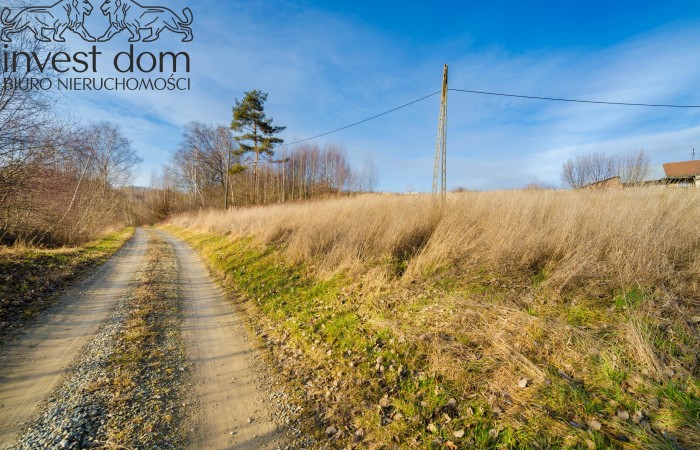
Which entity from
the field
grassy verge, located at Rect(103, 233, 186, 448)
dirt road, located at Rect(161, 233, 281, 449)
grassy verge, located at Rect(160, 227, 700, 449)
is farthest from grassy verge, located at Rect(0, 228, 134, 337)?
grassy verge, located at Rect(160, 227, 700, 449)

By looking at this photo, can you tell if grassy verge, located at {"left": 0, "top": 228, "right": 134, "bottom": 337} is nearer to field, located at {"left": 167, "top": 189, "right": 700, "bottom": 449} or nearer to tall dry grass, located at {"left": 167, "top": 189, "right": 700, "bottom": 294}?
field, located at {"left": 167, "top": 189, "right": 700, "bottom": 449}

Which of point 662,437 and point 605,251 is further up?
point 605,251

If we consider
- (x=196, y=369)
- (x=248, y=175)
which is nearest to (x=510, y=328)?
(x=196, y=369)

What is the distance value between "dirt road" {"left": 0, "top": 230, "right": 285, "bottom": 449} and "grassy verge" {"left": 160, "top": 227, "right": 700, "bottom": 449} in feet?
1.92

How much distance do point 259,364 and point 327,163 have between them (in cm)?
3458

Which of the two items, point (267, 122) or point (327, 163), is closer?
point (267, 122)

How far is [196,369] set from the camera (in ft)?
11.7

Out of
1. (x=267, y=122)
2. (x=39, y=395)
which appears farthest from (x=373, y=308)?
(x=267, y=122)

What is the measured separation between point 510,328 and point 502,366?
556 mm

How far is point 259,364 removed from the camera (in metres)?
3.80

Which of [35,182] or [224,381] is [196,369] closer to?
[224,381]

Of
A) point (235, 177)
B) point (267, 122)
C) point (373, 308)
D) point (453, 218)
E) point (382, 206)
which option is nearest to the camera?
point (373, 308)

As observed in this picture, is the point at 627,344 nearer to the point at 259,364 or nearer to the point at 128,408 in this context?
the point at 259,364

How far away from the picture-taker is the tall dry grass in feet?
12.2
